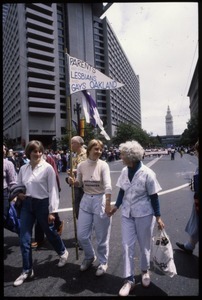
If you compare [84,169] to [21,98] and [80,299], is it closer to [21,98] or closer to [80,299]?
[80,299]

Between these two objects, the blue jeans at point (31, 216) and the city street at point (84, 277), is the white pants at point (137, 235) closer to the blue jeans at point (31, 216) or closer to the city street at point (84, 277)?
the city street at point (84, 277)

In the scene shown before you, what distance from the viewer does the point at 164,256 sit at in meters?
3.13

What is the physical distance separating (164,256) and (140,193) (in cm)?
80

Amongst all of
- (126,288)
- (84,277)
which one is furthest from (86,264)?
(126,288)

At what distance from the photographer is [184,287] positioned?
10.1 feet

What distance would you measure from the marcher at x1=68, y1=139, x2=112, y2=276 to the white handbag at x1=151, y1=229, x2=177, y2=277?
0.69m

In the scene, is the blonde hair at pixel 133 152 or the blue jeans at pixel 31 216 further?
the blue jeans at pixel 31 216

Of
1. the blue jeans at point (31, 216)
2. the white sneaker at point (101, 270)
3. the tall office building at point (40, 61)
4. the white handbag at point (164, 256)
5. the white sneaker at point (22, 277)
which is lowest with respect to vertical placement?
the white sneaker at point (22, 277)

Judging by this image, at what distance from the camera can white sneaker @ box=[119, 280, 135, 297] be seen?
114 inches

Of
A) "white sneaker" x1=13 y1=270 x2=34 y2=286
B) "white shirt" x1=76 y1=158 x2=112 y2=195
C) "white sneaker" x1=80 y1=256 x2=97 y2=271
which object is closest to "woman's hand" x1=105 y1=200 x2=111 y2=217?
"white shirt" x1=76 y1=158 x2=112 y2=195

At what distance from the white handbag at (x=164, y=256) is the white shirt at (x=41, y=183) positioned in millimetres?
1379

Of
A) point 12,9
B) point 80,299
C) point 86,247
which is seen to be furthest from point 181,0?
point 12,9

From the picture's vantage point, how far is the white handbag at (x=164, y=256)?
3113mm

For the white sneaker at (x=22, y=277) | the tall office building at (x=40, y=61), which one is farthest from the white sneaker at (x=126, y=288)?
the tall office building at (x=40, y=61)
